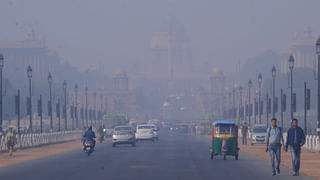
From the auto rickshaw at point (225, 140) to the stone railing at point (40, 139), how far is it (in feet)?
53.1

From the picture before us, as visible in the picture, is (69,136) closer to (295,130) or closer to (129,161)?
(129,161)

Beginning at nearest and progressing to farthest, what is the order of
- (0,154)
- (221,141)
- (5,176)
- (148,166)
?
(5,176) → (148,166) → (221,141) → (0,154)

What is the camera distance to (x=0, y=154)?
2408 inches

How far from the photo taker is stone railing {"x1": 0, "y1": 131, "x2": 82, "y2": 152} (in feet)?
233

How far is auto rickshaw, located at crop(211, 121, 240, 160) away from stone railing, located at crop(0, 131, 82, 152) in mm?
16171

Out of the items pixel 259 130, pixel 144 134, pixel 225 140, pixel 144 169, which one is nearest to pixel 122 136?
pixel 259 130

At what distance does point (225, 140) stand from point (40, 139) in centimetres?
3095

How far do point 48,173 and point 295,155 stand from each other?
30.4ft

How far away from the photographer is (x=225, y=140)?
172 ft

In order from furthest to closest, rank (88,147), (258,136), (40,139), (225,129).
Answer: (258,136)
(40,139)
(88,147)
(225,129)

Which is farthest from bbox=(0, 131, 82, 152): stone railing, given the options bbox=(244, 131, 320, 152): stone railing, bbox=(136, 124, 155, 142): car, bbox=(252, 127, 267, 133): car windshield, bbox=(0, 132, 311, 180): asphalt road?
bbox=(244, 131, 320, 152): stone railing

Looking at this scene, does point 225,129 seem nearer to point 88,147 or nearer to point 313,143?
point 88,147

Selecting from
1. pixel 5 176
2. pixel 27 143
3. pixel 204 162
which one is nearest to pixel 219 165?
pixel 204 162

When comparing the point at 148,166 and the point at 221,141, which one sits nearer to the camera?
the point at 148,166
